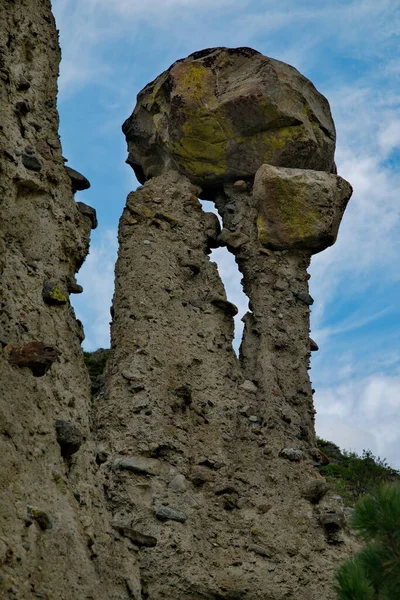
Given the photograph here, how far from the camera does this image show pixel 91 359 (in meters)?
16.9

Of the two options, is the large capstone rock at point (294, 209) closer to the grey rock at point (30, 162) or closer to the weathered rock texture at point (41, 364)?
the weathered rock texture at point (41, 364)

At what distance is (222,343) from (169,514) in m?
2.81

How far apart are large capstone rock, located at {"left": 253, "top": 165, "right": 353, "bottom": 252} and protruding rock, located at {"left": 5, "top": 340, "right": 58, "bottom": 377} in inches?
Answer: 270

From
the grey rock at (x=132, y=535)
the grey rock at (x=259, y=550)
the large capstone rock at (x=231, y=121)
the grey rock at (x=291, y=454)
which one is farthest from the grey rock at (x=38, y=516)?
the large capstone rock at (x=231, y=121)

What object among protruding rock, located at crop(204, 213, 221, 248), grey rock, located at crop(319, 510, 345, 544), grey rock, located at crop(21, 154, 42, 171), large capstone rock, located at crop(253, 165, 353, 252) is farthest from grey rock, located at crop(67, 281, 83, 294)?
large capstone rock, located at crop(253, 165, 353, 252)

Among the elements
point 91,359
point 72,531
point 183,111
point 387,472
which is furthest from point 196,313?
point 387,472

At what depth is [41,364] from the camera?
24.6 ft

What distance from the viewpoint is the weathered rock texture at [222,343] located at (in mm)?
10578

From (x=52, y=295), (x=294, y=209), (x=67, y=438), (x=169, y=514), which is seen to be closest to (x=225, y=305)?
(x=294, y=209)

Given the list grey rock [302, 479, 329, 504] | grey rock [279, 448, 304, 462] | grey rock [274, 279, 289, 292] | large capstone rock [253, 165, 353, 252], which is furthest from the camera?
large capstone rock [253, 165, 353, 252]

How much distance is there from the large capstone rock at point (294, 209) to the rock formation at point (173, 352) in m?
0.03

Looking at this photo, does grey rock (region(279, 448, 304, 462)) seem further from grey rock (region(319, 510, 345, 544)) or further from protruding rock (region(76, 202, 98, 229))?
protruding rock (region(76, 202, 98, 229))

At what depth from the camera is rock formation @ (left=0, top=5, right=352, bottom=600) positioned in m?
7.49

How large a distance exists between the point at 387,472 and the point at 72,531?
42.2ft
